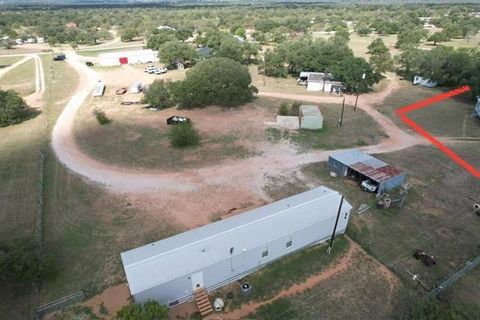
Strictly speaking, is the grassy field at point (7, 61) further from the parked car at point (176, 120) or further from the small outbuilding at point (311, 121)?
the small outbuilding at point (311, 121)

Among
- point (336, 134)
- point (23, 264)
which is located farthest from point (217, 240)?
point (336, 134)

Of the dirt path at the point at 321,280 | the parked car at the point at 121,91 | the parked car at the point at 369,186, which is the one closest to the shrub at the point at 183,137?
the parked car at the point at 369,186

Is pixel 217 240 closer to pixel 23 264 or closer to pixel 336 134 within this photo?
pixel 23 264

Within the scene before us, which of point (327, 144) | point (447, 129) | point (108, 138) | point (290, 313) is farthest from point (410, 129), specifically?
point (108, 138)

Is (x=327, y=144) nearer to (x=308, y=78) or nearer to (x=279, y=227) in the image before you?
(x=279, y=227)

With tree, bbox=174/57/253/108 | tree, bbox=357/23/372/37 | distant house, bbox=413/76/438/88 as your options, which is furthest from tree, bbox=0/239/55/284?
tree, bbox=357/23/372/37

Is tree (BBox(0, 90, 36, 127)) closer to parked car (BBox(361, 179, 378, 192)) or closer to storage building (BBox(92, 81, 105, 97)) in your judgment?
storage building (BBox(92, 81, 105, 97))

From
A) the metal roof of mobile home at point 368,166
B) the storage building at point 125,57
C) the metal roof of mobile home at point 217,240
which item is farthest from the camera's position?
the storage building at point 125,57
